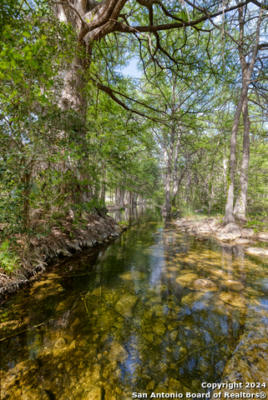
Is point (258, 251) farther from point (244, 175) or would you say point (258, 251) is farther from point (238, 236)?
point (244, 175)

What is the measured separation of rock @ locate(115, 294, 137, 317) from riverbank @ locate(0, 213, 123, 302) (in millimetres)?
2070

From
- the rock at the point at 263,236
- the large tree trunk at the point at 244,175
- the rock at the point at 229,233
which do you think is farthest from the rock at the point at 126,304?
the large tree trunk at the point at 244,175

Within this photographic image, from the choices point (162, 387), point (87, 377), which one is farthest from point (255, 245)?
point (87, 377)

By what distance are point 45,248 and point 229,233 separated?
29.6ft

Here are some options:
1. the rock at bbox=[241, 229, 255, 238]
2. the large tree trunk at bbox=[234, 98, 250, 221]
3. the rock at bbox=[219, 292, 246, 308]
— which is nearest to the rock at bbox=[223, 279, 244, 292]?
the rock at bbox=[219, 292, 246, 308]

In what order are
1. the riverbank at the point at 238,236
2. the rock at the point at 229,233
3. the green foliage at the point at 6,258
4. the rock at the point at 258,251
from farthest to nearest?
the rock at the point at 229,233 → the riverbank at the point at 238,236 → the rock at the point at 258,251 → the green foliage at the point at 6,258

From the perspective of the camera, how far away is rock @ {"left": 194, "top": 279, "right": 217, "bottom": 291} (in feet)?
12.8

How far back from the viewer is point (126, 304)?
10.9 ft

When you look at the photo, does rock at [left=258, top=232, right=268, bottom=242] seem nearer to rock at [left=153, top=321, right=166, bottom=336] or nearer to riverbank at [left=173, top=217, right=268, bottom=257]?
riverbank at [left=173, top=217, right=268, bottom=257]

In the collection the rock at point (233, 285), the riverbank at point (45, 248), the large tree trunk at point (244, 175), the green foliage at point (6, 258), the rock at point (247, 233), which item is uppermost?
the large tree trunk at point (244, 175)

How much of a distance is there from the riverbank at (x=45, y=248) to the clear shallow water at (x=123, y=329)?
0.28 meters

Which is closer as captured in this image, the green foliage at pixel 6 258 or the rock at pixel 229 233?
the green foliage at pixel 6 258

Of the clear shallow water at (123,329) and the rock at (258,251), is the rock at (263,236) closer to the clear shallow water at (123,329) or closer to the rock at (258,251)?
the rock at (258,251)

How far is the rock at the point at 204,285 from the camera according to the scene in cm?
391
